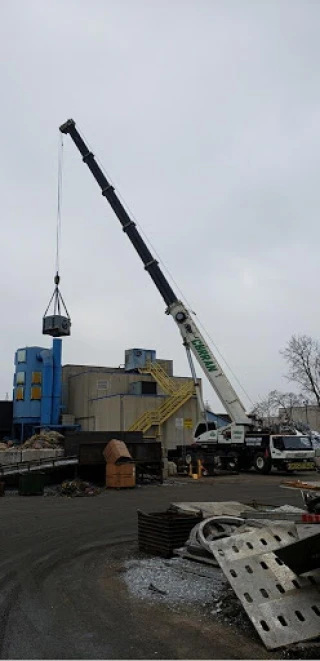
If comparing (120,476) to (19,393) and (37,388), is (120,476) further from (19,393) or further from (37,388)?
(19,393)

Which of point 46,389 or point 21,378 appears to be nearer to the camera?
point 46,389

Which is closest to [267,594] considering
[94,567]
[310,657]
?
[310,657]

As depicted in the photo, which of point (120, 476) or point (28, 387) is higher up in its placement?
point (28, 387)

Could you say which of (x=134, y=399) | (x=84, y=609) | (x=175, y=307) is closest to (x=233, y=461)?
(x=175, y=307)

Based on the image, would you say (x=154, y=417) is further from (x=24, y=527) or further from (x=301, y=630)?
(x=301, y=630)

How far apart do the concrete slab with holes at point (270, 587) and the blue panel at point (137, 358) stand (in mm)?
37839

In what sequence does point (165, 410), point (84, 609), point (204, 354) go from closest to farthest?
point (84, 609) → point (204, 354) → point (165, 410)

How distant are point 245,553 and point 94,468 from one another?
58.4 feet

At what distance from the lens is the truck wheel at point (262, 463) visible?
2695 cm

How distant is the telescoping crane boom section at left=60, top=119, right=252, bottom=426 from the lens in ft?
88.4

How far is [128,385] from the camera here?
42.6 metres

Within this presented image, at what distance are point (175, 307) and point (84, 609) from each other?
22.7 m

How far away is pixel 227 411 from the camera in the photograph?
27188mm

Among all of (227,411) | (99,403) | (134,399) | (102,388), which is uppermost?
(102,388)
